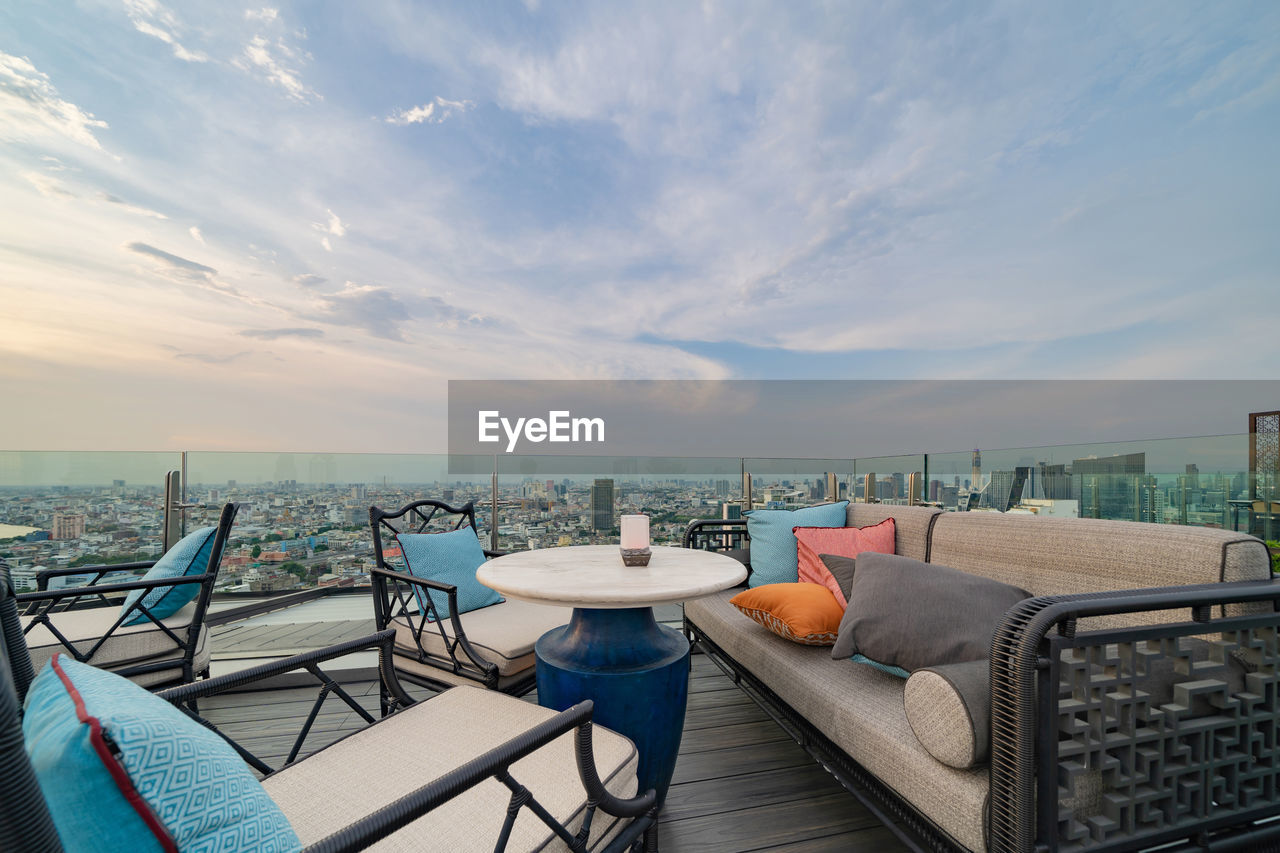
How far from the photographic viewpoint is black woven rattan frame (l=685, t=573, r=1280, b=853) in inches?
39.9

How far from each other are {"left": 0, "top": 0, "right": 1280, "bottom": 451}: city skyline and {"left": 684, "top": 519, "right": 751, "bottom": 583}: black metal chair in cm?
207

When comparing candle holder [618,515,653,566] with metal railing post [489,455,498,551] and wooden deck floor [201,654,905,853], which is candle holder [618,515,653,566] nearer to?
wooden deck floor [201,654,905,853]

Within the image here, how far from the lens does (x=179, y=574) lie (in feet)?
6.57

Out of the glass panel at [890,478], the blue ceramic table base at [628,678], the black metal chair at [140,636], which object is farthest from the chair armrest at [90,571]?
the glass panel at [890,478]

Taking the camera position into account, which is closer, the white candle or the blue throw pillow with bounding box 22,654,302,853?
the blue throw pillow with bounding box 22,654,302,853

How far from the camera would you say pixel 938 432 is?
16.0 ft

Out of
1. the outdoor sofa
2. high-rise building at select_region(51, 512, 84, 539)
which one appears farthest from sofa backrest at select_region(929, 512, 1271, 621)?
high-rise building at select_region(51, 512, 84, 539)

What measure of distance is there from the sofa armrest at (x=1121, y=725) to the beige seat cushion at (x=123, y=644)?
2.70 m

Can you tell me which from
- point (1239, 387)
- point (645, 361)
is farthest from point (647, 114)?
point (1239, 387)

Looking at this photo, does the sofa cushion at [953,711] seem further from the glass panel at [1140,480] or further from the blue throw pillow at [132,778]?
the glass panel at [1140,480]

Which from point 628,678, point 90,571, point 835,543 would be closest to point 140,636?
point 90,571

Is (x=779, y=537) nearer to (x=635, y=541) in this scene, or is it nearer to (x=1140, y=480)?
(x=635, y=541)

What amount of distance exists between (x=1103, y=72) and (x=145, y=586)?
635 cm

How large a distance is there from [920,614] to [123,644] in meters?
2.82
